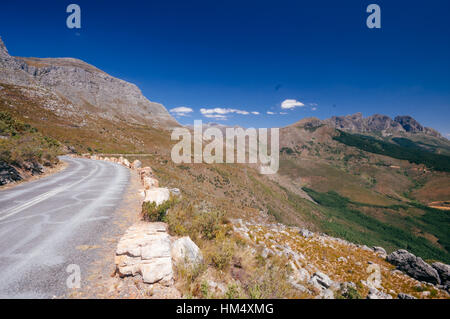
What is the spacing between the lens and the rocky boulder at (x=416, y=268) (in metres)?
12.5

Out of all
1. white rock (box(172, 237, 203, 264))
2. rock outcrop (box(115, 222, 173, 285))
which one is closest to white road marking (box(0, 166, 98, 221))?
rock outcrop (box(115, 222, 173, 285))

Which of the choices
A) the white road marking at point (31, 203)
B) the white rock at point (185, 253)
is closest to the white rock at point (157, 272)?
the white rock at point (185, 253)

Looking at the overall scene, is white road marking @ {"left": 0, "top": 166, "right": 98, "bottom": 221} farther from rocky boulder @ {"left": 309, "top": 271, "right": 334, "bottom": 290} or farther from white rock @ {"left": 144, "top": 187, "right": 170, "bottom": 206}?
rocky boulder @ {"left": 309, "top": 271, "right": 334, "bottom": 290}

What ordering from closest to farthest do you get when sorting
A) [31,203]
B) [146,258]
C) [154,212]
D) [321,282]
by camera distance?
[146,258] → [154,212] → [31,203] → [321,282]

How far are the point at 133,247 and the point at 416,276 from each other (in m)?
19.1

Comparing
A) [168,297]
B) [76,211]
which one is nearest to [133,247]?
[168,297]

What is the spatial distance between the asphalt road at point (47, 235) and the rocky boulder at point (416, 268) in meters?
19.9

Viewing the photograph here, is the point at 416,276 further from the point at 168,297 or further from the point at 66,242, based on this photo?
the point at 66,242

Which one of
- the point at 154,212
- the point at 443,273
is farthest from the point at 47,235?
the point at 443,273

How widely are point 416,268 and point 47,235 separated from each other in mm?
21790

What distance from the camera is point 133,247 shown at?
4.71m

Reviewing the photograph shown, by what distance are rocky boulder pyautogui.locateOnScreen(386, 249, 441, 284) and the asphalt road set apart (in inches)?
784

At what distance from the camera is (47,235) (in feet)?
Answer: 18.7

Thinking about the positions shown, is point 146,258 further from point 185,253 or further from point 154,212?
point 154,212
